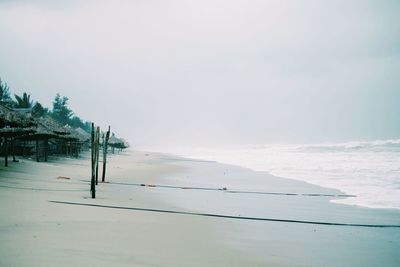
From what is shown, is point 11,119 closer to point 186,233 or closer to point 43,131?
point 43,131

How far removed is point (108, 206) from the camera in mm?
9344

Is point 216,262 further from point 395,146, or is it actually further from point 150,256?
point 395,146

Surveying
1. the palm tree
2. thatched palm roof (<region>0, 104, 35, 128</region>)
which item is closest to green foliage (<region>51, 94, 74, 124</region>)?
the palm tree

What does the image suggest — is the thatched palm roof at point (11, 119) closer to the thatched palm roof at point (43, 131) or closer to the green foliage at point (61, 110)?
the thatched palm roof at point (43, 131)

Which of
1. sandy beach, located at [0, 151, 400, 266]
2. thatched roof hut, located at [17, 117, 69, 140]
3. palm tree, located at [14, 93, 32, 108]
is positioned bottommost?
sandy beach, located at [0, 151, 400, 266]

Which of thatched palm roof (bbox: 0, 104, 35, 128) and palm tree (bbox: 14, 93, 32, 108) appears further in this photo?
palm tree (bbox: 14, 93, 32, 108)

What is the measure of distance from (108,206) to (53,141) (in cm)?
3183

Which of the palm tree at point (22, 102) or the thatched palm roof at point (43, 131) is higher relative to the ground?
the palm tree at point (22, 102)

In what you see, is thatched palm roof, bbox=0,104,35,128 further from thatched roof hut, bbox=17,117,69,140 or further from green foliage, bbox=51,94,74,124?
green foliage, bbox=51,94,74,124

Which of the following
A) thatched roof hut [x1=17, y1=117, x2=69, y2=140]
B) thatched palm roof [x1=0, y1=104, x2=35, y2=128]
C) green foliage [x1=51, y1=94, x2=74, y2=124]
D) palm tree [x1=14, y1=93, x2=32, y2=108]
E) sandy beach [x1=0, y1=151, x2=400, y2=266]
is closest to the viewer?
sandy beach [x1=0, y1=151, x2=400, y2=266]

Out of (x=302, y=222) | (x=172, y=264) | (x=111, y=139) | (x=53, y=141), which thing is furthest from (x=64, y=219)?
(x=111, y=139)

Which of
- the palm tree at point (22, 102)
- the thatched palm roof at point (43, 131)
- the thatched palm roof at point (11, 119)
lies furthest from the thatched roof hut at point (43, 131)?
the palm tree at point (22, 102)

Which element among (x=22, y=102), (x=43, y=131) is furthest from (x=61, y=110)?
(x=43, y=131)

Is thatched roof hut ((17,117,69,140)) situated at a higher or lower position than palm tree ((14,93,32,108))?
lower
